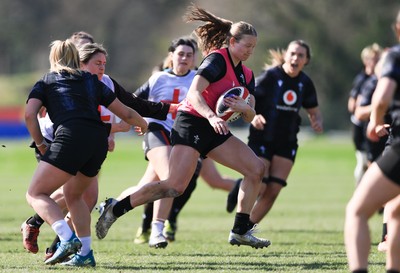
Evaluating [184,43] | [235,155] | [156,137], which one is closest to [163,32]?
[184,43]

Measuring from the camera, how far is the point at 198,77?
7.92 metres

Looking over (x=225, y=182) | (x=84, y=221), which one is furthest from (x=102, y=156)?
(x=225, y=182)

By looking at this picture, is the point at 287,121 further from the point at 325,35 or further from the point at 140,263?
the point at 325,35

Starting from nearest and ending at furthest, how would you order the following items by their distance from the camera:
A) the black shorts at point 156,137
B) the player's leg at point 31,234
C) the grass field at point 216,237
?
the grass field at point 216,237 → the player's leg at point 31,234 → the black shorts at point 156,137

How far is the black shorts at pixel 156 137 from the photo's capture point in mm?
9859

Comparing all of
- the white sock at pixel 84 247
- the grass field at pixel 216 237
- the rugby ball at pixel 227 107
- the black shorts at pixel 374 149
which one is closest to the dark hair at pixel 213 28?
the rugby ball at pixel 227 107

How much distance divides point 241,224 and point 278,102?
7.60 ft

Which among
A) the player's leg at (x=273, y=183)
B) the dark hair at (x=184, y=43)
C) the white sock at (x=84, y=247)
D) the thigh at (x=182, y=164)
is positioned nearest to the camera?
the white sock at (x=84, y=247)

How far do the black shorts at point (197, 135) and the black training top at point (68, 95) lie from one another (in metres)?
0.95

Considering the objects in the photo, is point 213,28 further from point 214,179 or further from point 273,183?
point 214,179

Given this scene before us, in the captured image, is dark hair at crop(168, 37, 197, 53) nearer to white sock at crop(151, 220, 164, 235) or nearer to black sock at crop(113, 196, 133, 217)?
white sock at crop(151, 220, 164, 235)

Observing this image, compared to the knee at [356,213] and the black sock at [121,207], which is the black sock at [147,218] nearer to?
the black sock at [121,207]

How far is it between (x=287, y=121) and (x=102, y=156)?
3.50 metres

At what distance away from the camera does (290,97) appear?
1053cm
